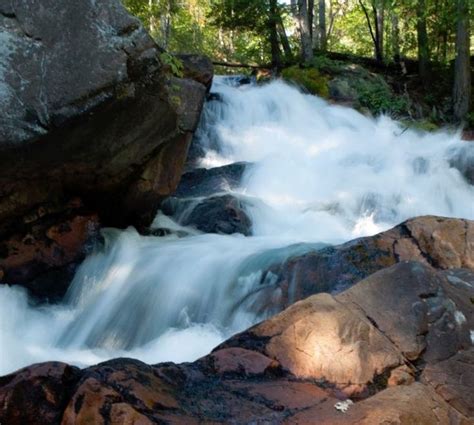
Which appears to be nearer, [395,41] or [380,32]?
[395,41]

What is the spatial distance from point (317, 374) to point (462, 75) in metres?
12.2

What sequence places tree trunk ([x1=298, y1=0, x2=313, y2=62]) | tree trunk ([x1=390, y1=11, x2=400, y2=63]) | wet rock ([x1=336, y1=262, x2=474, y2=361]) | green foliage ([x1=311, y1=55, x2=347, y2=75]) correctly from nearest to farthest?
wet rock ([x1=336, y1=262, x2=474, y2=361])
tree trunk ([x1=298, y1=0, x2=313, y2=62])
green foliage ([x1=311, y1=55, x2=347, y2=75])
tree trunk ([x1=390, y1=11, x2=400, y2=63])

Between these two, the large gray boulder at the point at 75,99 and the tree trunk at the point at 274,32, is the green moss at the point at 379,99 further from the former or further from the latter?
the large gray boulder at the point at 75,99

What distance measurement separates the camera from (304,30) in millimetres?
15539

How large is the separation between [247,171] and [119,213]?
332 cm

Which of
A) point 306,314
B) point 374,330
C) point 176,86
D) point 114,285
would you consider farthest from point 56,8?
point 374,330

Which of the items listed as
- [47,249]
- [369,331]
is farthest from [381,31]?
[369,331]

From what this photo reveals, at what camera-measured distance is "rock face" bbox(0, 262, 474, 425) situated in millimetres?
2609

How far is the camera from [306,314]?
135 inches

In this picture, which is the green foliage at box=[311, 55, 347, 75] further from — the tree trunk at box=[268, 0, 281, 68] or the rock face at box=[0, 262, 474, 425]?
the rock face at box=[0, 262, 474, 425]

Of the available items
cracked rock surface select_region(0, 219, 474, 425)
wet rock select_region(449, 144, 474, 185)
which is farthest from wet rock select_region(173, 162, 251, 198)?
cracked rock surface select_region(0, 219, 474, 425)

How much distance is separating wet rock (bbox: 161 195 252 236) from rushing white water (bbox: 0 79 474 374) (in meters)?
0.22

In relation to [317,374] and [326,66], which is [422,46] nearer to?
[326,66]

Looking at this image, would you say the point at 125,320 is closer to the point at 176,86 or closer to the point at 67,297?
the point at 67,297
